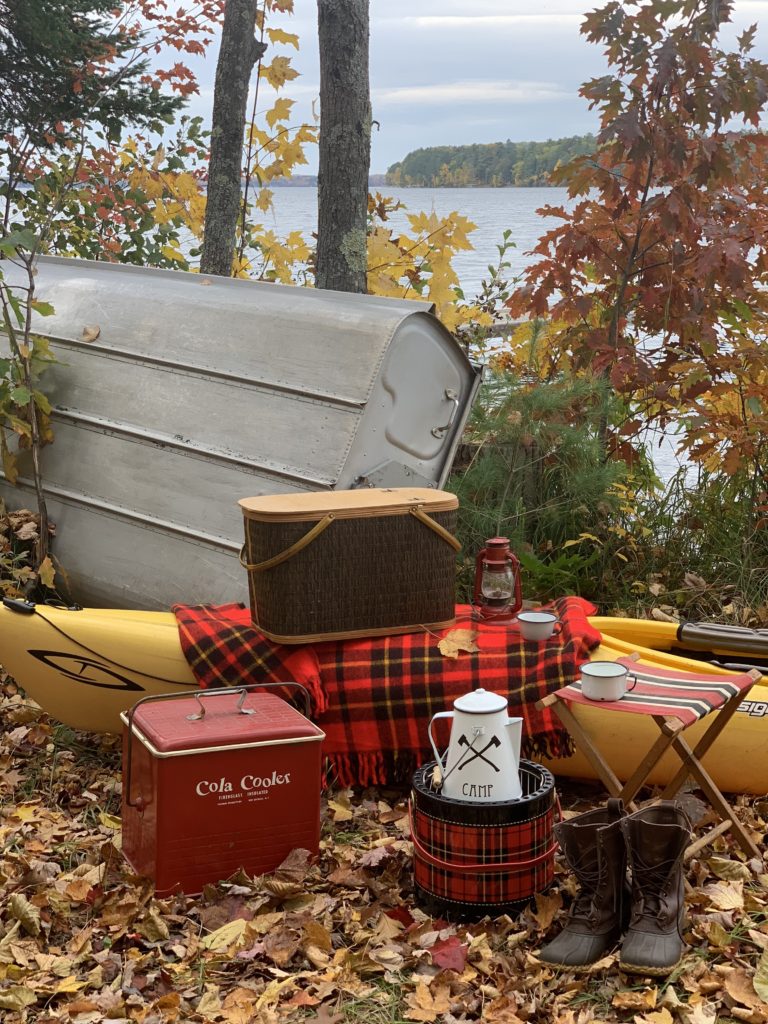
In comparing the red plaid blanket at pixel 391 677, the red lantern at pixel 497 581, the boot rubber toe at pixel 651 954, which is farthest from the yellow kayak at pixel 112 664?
the boot rubber toe at pixel 651 954

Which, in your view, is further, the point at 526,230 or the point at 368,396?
the point at 526,230

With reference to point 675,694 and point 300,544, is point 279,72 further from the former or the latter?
point 675,694

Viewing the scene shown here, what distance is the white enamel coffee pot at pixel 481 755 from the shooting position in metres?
3.20

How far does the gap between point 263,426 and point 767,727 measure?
7.12 feet

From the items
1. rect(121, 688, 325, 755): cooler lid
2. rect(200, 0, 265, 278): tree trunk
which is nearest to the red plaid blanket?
rect(121, 688, 325, 755): cooler lid

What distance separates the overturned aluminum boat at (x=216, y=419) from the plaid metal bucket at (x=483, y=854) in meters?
1.60

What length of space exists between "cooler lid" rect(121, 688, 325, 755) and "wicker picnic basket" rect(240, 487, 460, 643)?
364mm

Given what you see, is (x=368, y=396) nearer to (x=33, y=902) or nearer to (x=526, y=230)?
(x=33, y=902)

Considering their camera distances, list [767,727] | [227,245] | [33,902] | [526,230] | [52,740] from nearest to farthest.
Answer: [33,902] < [767,727] < [52,740] < [227,245] < [526,230]

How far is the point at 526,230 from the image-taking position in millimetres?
8500

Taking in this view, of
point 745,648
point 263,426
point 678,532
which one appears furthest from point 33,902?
point 678,532

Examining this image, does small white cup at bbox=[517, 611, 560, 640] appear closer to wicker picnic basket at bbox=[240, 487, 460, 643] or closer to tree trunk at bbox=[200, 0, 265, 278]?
wicker picnic basket at bbox=[240, 487, 460, 643]

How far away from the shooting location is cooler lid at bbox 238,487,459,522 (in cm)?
387

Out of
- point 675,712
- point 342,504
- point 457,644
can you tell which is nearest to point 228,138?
point 342,504
